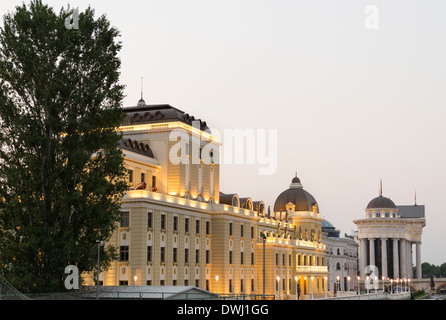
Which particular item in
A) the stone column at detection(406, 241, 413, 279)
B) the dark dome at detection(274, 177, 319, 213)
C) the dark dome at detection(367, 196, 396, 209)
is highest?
the dark dome at detection(367, 196, 396, 209)

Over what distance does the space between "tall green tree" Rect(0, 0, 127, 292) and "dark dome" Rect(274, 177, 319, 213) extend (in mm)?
77600

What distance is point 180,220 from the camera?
236 feet

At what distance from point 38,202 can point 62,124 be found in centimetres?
502

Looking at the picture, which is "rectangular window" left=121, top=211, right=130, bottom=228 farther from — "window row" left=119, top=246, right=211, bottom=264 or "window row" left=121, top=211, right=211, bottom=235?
"window row" left=119, top=246, right=211, bottom=264

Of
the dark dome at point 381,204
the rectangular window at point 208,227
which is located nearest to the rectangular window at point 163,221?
the rectangular window at point 208,227

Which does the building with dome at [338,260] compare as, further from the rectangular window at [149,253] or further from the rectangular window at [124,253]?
the rectangular window at [124,253]

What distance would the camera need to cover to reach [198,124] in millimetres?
78812

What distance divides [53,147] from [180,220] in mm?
32446

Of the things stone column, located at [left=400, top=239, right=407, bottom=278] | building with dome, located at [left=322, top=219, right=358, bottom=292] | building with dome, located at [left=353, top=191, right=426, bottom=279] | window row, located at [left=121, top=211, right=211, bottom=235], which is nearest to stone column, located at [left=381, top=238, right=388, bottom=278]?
building with dome, located at [left=353, top=191, right=426, bottom=279]

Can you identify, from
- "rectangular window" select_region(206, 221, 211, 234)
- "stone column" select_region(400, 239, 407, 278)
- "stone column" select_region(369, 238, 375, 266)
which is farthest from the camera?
"stone column" select_region(400, 239, 407, 278)

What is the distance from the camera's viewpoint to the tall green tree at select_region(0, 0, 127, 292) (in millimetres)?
39812

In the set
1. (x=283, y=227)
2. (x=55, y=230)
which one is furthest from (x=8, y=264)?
(x=283, y=227)

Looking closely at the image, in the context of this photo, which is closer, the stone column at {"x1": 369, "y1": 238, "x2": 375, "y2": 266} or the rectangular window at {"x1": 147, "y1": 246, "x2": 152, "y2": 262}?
the rectangular window at {"x1": 147, "y1": 246, "x2": 152, "y2": 262}

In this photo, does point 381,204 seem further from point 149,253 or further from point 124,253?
point 124,253
